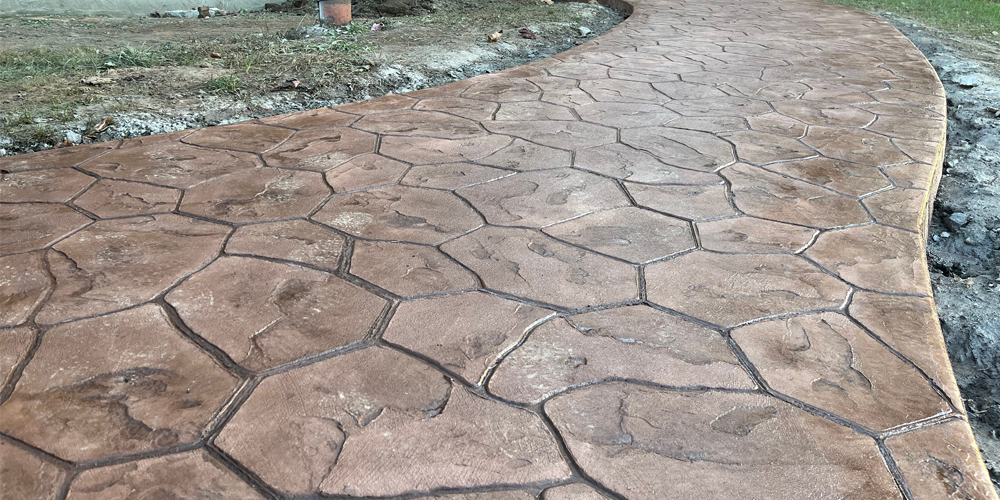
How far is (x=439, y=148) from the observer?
11.2 feet

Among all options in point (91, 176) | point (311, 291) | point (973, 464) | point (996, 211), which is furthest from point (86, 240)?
point (996, 211)

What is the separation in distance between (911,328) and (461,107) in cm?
295

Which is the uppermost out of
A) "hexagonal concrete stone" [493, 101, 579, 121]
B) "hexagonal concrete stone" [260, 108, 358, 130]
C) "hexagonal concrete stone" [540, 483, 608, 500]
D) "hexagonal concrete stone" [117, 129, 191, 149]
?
"hexagonal concrete stone" [493, 101, 579, 121]

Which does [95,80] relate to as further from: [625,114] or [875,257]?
[875,257]

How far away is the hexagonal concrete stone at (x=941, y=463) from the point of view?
4.57ft

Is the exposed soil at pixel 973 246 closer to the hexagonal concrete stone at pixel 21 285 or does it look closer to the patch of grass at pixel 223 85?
the hexagonal concrete stone at pixel 21 285

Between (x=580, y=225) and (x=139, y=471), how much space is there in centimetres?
172

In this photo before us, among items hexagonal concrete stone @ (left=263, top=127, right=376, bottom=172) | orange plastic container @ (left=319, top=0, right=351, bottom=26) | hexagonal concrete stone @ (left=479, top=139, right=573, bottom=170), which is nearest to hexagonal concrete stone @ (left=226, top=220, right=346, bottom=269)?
hexagonal concrete stone @ (left=263, top=127, right=376, bottom=172)

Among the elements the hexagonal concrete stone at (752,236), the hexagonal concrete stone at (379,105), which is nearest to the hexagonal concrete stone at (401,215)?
the hexagonal concrete stone at (752,236)

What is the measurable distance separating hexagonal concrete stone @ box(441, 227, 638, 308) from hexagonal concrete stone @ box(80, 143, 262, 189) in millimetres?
1382

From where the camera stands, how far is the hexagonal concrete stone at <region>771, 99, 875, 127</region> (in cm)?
394

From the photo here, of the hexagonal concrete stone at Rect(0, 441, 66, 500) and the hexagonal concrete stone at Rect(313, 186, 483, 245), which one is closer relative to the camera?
the hexagonal concrete stone at Rect(0, 441, 66, 500)

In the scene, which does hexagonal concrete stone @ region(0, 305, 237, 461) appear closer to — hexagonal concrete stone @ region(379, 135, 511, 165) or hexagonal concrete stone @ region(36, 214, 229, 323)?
hexagonal concrete stone @ region(36, 214, 229, 323)

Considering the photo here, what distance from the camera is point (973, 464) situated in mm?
1463
